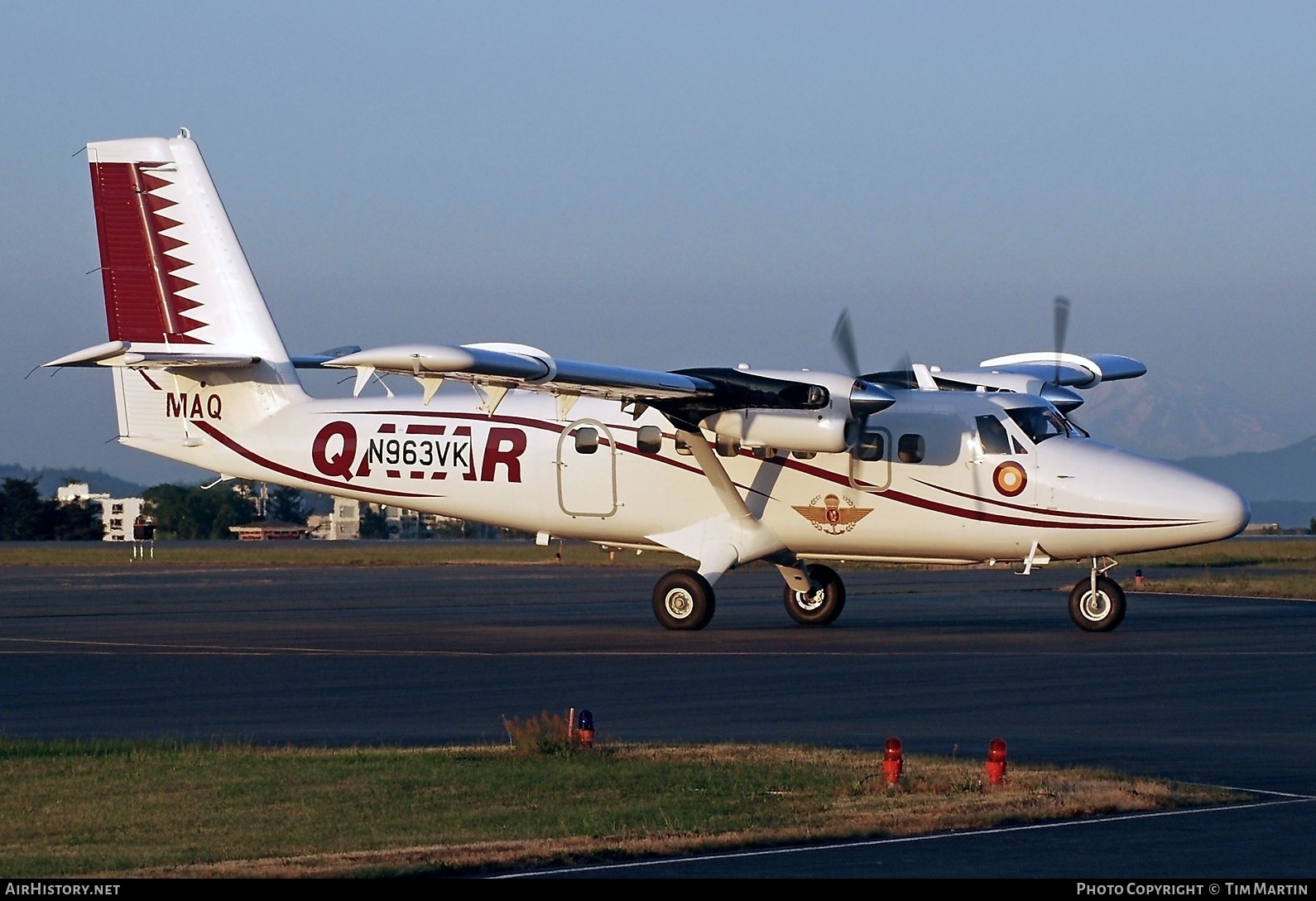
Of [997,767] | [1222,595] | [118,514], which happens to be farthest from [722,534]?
[118,514]

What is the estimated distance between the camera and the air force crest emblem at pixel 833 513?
24.1 metres

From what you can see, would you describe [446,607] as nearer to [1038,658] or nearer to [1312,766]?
[1038,658]

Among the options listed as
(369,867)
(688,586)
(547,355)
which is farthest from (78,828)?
(688,586)

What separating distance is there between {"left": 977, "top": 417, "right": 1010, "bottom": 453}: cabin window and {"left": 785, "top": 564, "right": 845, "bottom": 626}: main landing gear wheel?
320 cm

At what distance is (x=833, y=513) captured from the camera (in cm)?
2419

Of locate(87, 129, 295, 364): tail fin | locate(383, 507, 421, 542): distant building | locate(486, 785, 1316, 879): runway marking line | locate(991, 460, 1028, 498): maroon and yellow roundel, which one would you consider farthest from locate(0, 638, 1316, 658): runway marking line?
locate(383, 507, 421, 542): distant building

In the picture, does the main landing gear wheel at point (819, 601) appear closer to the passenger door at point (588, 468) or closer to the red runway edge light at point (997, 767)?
the passenger door at point (588, 468)

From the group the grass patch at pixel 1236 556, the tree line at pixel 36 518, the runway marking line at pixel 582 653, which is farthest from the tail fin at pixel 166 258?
the tree line at pixel 36 518

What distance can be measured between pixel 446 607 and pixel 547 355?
9.79m

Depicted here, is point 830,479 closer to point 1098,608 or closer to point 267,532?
point 1098,608

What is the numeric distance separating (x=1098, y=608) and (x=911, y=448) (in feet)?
11.0

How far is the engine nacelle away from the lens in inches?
891

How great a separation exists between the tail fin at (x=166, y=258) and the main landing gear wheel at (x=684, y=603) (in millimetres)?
7183

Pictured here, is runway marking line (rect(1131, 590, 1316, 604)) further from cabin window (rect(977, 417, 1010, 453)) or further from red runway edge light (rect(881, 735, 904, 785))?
red runway edge light (rect(881, 735, 904, 785))
